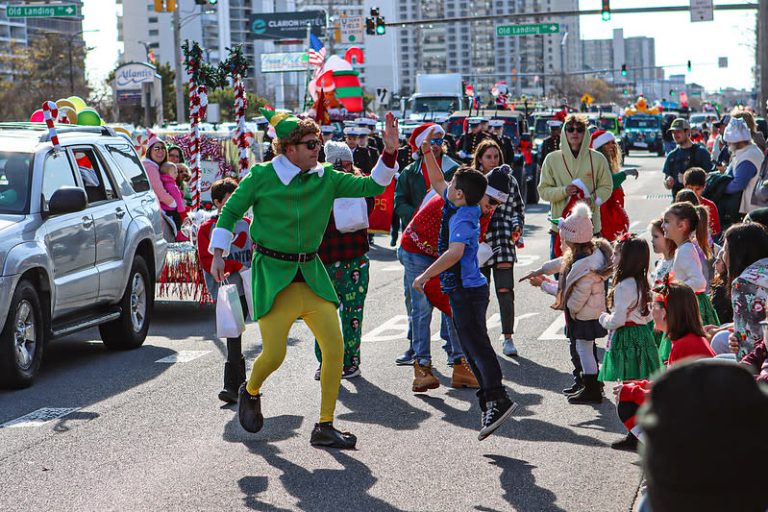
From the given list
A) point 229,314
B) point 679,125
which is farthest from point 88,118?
point 229,314

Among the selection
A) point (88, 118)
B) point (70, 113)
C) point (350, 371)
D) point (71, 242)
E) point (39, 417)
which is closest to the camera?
point (39, 417)

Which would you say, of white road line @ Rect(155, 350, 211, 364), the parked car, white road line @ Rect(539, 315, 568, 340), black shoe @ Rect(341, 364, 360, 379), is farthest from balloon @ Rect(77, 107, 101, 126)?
the parked car

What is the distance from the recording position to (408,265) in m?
9.18

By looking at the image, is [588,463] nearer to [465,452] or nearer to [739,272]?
[465,452]

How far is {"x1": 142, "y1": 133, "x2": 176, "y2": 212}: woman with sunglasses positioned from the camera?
Answer: 15.2 metres

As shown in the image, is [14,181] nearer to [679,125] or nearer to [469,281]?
[469,281]

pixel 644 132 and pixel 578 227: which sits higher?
pixel 644 132

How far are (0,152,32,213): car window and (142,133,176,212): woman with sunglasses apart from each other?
→ 469cm

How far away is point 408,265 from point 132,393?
84.9 inches

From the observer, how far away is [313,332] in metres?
7.12

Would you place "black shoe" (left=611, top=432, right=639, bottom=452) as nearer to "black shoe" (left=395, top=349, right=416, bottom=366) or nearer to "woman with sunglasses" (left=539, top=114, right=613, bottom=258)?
"black shoe" (left=395, top=349, right=416, bottom=366)

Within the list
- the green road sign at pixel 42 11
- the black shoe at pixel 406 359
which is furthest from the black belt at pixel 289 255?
the green road sign at pixel 42 11

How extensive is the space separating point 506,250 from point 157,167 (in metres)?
6.46

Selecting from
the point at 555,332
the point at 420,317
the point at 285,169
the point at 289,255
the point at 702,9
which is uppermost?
the point at 702,9
